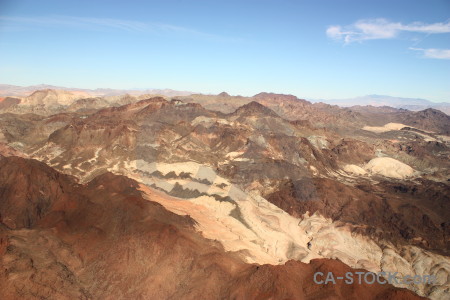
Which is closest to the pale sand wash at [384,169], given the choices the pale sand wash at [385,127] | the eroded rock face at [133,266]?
the eroded rock face at [133,266]

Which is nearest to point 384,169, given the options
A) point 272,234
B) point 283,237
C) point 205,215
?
point 283,237

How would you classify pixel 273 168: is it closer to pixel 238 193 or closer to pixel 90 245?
pixel 238 193

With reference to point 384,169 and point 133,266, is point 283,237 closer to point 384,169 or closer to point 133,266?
point 133,266

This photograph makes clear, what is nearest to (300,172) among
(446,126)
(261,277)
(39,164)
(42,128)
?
(261,277)

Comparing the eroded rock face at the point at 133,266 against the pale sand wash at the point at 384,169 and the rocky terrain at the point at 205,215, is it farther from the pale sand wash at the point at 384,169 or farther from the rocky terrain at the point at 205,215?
the pale sand wash at the point at 384,169

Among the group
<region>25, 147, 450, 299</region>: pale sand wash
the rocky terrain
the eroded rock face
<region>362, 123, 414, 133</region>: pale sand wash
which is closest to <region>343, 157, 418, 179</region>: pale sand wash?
the rocky terrain

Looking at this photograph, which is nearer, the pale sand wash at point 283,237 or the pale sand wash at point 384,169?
the pale sand wash at point 283,237

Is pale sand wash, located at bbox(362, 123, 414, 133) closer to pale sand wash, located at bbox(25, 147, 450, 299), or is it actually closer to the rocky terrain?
the rocky terrain
